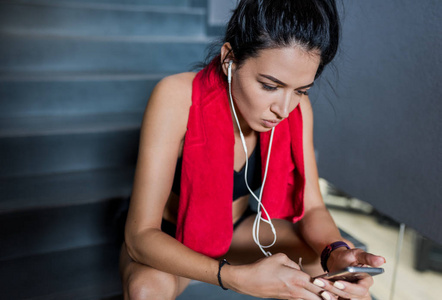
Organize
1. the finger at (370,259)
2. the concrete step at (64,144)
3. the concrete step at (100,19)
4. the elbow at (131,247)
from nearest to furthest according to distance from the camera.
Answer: the finger at (370,259), the elbow at (131,247), the concrete step at (64,144), the concrete step at (100,19)

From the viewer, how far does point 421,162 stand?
4.77 ft

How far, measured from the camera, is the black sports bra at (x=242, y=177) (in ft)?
4.23

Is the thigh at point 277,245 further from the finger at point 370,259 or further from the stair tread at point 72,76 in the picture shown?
the stair tread at point 72,76

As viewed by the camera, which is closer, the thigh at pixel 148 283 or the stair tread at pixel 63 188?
the thigh at pixel 148 283

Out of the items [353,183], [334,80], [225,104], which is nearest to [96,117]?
[225,104]

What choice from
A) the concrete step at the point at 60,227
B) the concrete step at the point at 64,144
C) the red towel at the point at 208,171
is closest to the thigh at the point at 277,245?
the red towel at the point at 208,171

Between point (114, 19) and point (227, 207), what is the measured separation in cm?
154

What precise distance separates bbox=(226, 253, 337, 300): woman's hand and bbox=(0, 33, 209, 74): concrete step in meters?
1.54

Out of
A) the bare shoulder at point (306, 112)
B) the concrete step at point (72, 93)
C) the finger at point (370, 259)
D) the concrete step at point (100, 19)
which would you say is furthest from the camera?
the concrete step at point (100, 19)

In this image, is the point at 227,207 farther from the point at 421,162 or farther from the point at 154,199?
the point at 421,162

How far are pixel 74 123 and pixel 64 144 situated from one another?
0.13 m

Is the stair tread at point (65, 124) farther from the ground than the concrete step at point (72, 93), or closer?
closer

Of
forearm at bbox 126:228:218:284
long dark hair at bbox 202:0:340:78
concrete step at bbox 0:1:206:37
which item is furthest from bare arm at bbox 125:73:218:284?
concrete step at bbox 0:1:206:37

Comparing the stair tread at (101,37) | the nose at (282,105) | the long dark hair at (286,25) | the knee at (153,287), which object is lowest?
the knee at (153,287)
